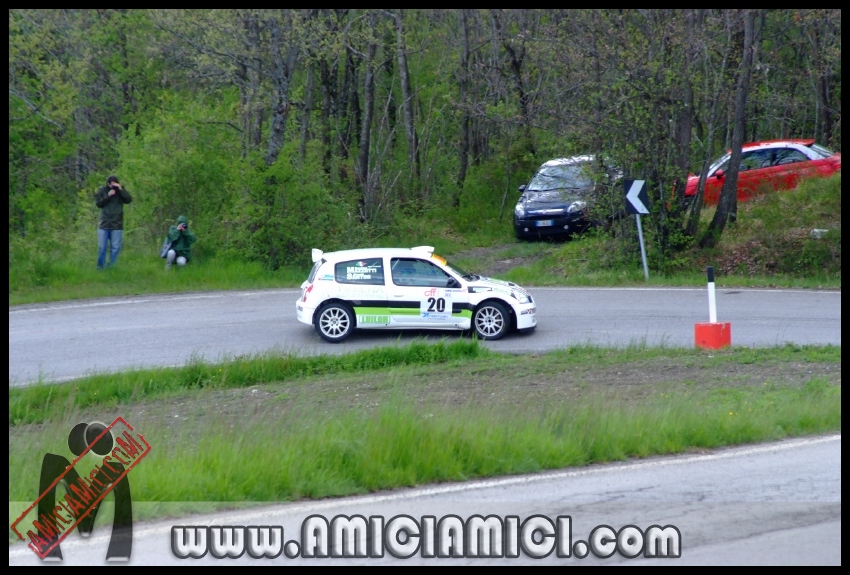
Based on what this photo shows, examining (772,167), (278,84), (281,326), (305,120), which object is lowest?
(281,326)

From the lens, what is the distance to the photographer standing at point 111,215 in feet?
66.7

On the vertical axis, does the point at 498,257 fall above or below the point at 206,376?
above

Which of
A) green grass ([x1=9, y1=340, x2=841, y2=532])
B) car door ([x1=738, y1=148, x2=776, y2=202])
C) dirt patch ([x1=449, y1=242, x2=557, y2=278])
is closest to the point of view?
green grass ([x1=9, y1=340, x2=841, y2=532])

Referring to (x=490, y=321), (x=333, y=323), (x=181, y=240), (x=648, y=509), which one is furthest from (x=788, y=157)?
(x=648, y=509)

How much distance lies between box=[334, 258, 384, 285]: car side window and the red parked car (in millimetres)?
10499

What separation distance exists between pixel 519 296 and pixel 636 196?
21.1 ft

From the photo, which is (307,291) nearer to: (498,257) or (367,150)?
(498,257)

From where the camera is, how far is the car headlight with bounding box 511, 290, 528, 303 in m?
15.0

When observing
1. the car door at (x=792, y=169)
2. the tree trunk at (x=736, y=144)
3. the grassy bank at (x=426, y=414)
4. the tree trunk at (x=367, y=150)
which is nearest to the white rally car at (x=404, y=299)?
the grassy bank at (x=426, y=414)

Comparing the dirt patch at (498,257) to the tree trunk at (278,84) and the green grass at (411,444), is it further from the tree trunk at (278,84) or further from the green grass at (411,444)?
the green grass at (411,444)

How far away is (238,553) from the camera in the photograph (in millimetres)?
5383

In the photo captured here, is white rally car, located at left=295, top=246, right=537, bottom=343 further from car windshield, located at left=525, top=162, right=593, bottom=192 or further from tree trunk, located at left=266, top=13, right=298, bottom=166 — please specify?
tree trunk, located at left=266, top=13, right=298, bottom=166

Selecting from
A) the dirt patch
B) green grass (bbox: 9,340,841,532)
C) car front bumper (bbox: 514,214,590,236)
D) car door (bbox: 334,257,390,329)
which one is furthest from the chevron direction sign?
car door (bbox: 334,257,390,329)

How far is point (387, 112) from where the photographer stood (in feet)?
103
